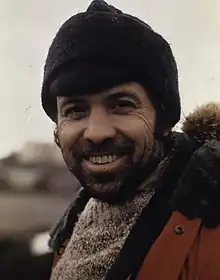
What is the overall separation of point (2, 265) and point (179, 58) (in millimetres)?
567

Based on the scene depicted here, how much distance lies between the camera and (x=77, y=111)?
0.68m

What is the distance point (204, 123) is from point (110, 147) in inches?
5.5

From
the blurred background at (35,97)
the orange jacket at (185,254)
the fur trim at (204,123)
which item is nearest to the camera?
the orange jacket at (185,254)

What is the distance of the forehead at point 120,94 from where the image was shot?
653mm

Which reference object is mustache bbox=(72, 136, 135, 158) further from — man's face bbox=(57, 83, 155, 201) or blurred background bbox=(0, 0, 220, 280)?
blurred background bbox=(0, 0, 220, 280)

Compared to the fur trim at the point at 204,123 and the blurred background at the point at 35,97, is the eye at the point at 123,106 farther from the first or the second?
the blurred background at the point at 35,97

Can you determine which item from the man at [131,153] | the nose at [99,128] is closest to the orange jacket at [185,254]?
the man at [131,153]

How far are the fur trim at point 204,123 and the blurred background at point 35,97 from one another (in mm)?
435

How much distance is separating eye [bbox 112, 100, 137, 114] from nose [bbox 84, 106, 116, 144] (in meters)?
0.01

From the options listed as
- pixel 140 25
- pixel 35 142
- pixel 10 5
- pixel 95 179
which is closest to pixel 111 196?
pixel 95 179

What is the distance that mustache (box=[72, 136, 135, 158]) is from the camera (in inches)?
25.6

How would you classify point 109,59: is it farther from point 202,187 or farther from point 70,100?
point 202,187

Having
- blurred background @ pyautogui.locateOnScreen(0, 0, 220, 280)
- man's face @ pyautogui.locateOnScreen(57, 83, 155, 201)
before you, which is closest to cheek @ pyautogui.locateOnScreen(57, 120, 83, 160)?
man's face @ pyautogui.locateOnScreen(57, 83, 155, 201)

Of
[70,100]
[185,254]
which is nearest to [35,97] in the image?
[70,100]
